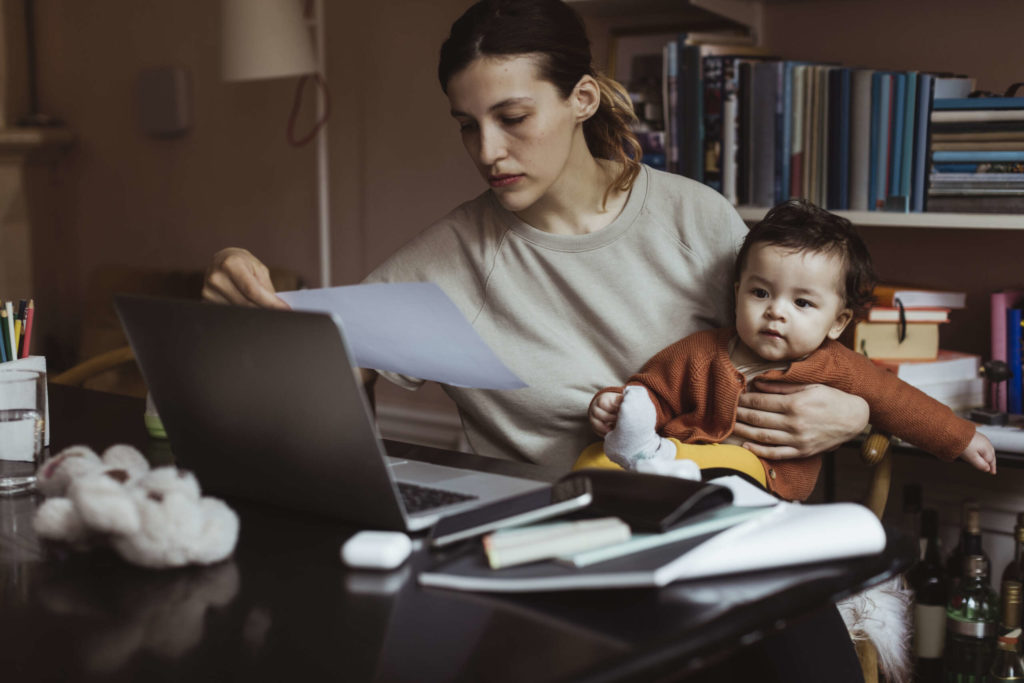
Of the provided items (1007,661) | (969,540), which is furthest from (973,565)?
(1007,661)

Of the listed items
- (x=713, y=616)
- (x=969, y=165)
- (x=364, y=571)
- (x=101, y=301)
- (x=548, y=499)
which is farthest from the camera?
(x=101, y=301)

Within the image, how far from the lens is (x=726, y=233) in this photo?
1707 millimetres

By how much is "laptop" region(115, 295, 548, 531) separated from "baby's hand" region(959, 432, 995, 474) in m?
0.88

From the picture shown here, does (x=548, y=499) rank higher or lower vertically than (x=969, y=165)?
lower

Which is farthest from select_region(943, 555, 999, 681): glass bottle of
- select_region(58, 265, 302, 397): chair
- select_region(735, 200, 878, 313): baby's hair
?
select_region(58, 265, 302, 397): chair

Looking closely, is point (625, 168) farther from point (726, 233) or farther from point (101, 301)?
point (101, 301)

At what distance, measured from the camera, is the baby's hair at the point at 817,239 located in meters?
1.58

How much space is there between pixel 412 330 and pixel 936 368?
140cm

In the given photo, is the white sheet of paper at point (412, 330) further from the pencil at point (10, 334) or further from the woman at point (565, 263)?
the woman at point (565, 263)

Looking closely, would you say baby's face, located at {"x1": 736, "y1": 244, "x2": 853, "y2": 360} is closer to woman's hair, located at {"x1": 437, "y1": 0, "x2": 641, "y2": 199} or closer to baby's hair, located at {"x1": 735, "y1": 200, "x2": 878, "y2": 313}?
baby's hair, located at {"x1": 735, "y1": 200, "x2": 878, "y2": 313}

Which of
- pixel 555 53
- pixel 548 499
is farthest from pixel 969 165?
pixel 548 499

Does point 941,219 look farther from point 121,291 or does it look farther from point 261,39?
point 121,291

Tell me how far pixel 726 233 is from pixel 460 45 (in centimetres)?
50

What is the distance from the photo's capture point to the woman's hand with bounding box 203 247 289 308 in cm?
125
